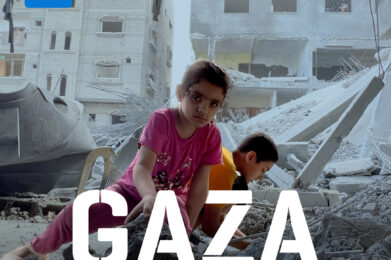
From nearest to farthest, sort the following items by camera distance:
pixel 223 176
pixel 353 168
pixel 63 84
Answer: pixel 223 176 → pixel 353 168 → pixel 63 84

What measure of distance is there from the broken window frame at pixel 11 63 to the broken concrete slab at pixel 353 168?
329 centimetres

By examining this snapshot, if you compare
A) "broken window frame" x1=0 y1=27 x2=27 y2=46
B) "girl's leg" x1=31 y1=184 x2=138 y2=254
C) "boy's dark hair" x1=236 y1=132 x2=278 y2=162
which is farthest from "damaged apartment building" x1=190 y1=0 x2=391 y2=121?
"girl's leg" x1=31 y1=184 x2=138 y2=254

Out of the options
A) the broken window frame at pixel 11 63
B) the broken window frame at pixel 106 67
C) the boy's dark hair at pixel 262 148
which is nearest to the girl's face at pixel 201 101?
the boy's dark hair at pixel 262 148

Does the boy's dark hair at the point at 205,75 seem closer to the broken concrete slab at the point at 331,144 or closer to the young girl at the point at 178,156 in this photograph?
the young girl at the point at 178,156

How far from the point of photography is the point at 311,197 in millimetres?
1728

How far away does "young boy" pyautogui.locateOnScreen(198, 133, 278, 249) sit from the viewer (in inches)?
34.5

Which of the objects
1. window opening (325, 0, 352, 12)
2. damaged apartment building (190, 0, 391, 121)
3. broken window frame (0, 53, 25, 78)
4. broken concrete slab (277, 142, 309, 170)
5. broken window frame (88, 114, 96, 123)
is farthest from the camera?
window opening (325, 0, 352, 12)

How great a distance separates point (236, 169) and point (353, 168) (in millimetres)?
1612

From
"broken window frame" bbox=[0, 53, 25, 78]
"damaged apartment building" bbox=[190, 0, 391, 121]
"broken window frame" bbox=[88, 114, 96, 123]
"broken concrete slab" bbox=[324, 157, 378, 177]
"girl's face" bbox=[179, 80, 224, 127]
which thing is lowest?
"broken concrete slab" bbox=[324, 157, 378, 177]

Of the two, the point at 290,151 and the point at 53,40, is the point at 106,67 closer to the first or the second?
the point at 53,40

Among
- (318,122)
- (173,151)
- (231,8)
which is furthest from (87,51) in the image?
(173,151)

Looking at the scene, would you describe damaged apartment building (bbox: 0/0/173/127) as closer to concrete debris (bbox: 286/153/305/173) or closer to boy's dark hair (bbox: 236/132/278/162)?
concrete debris (bbox: 286/153/305/173)

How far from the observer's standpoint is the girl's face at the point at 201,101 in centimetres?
60

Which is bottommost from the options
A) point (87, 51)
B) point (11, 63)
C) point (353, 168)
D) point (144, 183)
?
point (353, 168)
